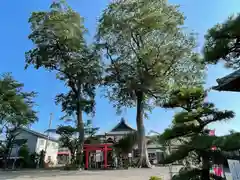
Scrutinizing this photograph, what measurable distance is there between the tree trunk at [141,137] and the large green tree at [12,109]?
12067mm

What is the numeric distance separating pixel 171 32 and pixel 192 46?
195 centimetres

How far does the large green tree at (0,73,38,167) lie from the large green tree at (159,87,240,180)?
18.4 meters

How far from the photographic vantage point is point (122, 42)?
55.5 feet

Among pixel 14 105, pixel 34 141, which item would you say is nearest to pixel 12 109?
pixel 14 105

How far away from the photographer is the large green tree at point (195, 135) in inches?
156

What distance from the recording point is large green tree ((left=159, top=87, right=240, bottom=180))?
3953mm

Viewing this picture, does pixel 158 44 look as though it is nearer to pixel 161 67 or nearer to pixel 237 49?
pixel 161 67

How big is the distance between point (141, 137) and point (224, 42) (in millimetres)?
12714

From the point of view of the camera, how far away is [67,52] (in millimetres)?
19031

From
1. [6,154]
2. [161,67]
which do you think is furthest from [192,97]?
[6,154]

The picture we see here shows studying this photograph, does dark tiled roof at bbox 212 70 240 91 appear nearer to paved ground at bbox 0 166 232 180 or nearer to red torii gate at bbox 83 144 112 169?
paved ground at bbox 0 166 232 180

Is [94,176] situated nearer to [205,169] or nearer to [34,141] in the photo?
[205,169]

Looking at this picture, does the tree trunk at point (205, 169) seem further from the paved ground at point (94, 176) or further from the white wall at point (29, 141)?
the white wall at point (29, 141)

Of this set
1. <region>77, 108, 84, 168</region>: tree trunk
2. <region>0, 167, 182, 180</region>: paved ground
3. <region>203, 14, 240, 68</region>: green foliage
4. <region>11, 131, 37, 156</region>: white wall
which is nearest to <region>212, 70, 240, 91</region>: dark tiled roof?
<region>203, 14, 240, 68</region>: green foliage
